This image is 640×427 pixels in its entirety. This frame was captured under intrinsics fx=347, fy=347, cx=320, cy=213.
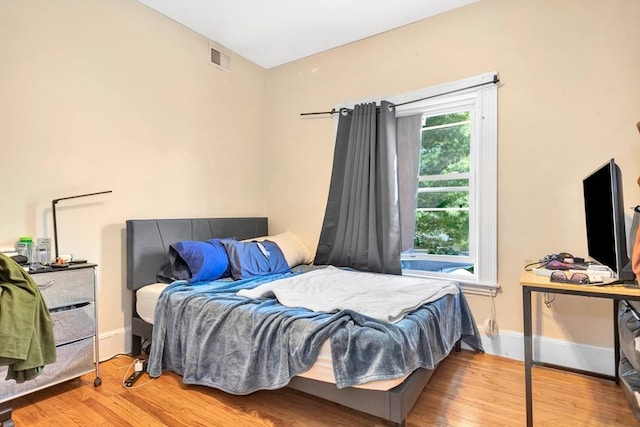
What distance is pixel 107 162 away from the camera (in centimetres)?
256

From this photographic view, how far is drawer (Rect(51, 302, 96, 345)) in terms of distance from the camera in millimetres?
1979

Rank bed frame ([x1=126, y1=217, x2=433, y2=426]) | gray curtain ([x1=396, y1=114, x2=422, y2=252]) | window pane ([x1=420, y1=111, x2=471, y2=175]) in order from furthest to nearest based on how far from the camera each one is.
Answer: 1. gray curtain ([x1=396, y1=114, x2=422, y2=252])
2. window pane ([x1=420, y1=111, x2=471, y2=175])
3. bed frame ([x1=126, y1=217, x2=433, y2=426])

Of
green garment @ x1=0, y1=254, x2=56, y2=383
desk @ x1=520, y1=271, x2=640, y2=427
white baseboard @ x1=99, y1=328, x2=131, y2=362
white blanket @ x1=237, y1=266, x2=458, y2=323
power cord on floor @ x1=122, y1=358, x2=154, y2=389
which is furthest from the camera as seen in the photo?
white baseboard @ x1=99, y1=328, x2=131, y2=362

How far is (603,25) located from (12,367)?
12.1 feet

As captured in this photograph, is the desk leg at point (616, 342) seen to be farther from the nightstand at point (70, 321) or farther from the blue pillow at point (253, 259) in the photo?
the nightstand at point (70, 321)

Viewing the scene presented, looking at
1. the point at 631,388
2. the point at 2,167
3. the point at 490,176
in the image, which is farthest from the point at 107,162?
the point at 631,388

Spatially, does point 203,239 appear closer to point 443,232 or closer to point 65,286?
point 65,286

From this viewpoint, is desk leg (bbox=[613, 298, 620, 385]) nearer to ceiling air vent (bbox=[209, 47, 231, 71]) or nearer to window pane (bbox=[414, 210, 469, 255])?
window pane (bbox=[414, 210, 469, 255])

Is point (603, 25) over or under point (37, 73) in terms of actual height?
over

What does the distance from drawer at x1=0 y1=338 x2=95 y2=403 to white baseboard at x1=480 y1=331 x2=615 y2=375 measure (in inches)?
108

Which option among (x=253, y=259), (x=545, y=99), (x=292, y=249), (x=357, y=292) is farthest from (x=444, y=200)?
(x=253, y=259)

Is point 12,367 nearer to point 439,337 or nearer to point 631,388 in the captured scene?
point 439,337

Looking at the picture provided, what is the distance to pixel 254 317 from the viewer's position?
1882 mm

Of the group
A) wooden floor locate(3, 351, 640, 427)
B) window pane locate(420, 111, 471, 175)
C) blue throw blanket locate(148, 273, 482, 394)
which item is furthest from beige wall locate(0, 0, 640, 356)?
blue throw blanket locate(148, 273, 482, 394)
